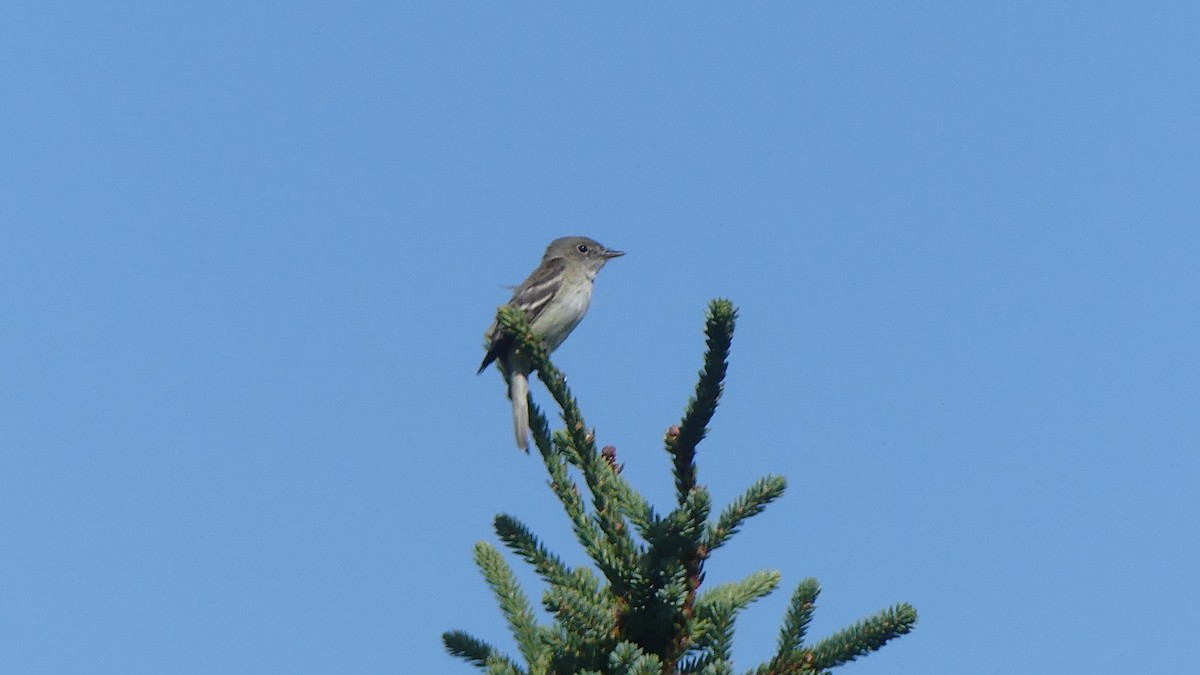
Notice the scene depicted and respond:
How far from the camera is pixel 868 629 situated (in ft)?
11.7

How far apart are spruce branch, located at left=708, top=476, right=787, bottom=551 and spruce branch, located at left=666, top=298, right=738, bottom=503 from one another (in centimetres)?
14

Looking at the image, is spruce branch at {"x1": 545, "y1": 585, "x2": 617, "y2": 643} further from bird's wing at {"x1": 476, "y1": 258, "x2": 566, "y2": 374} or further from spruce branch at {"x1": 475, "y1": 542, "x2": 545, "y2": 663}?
bird's wing at {"x1": 476, "y1": 258, "x2": 566, "y2": 374}

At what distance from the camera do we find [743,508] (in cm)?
363

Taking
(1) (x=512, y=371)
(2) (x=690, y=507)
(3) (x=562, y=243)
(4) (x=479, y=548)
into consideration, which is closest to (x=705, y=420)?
(2) (x=690, y=507)

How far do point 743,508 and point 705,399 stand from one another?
354mm

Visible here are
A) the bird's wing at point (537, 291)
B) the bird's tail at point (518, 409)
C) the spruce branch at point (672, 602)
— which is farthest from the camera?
the bird's wing at point (537, 291)

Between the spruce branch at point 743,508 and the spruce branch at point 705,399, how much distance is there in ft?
0.45

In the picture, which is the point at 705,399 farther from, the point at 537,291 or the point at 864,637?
the point at 537,291

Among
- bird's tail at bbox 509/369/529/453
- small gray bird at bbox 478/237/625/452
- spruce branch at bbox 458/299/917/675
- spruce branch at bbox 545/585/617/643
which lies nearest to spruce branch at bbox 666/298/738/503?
spruce branch at bbox 458/299/917/675

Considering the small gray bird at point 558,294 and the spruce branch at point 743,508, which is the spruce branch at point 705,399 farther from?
the small gray bird at point 558,294

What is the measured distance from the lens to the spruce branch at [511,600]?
361 cm

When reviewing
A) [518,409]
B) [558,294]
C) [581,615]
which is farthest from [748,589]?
[558,294]

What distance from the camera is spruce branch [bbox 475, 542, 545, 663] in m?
3.61

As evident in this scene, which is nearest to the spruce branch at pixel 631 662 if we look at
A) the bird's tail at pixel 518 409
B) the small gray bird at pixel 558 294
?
the bird's tail at pixel 518 409
